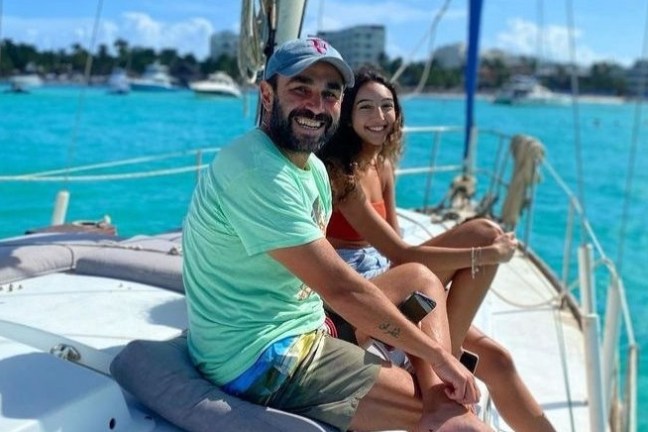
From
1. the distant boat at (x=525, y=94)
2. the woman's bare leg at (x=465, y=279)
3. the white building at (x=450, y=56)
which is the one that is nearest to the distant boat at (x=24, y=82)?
the white building at (x=450, y=56)

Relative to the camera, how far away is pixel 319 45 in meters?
1.65

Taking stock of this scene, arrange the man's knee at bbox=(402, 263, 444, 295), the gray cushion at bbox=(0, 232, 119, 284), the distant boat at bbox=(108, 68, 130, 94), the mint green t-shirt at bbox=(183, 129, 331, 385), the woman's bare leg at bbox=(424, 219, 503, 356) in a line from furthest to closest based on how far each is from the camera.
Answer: the distant boat at bbox=(108, 68, 130, 94) → the gray cushion at bbox=(0, 232, 119, 284) → the woman's bare leg at bbox=(424, 219, 503, 356) → the man's knee at bbox=(402, 263, 444, 295) → the mint green t-shirt at bbox=(183, 129, 331, 385)

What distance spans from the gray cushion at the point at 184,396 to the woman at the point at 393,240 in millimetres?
575

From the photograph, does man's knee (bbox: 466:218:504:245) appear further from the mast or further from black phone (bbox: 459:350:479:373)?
the mast

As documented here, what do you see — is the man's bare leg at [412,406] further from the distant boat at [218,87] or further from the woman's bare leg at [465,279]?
the distant boat at [218,87]

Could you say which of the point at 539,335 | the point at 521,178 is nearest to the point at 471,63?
the point at 521,178

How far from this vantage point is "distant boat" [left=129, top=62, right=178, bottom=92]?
58.1 m

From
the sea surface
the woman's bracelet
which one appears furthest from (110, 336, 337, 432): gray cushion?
the sea surface

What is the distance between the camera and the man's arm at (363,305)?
1555 millimetres

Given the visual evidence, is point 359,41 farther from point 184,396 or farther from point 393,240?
point 184,396

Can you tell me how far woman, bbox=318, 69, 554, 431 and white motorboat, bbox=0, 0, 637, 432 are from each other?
137 mm

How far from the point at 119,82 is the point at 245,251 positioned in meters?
56.3

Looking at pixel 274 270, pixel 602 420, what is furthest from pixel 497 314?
pixel 274 270

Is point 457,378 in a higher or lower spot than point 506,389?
higher
